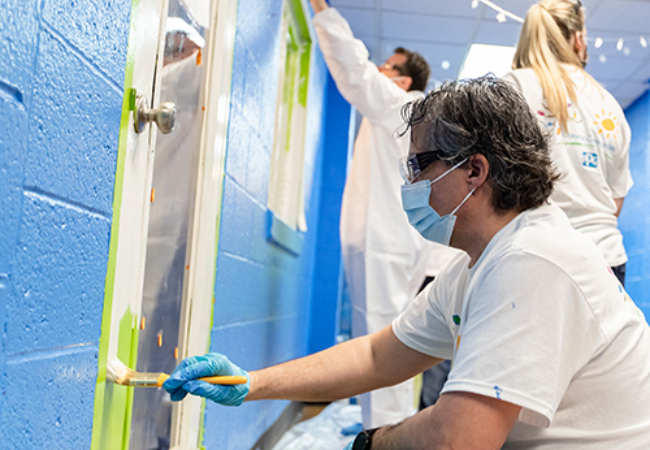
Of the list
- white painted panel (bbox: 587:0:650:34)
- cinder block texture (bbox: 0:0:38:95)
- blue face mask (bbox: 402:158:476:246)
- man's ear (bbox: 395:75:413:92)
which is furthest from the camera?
white painted panel (bbox: 587:0:650:34)

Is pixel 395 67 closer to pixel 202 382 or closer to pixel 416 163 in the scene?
pixel 416 163

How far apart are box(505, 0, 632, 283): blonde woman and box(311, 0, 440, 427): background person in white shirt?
2.55ft

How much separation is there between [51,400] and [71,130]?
334mm

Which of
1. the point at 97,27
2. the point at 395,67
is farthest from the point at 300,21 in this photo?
the point at 97,27

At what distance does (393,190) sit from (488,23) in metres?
1.51

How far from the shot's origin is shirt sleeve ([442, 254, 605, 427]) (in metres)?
0.83

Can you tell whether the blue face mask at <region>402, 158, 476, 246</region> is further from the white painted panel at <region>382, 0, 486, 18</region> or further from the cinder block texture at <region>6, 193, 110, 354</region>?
the white painted panel at <region>382, 0, 486, 18</region>

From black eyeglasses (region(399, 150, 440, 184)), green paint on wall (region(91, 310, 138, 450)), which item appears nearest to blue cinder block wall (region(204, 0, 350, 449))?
green paint on wall (region(91, 310, 138, 450))

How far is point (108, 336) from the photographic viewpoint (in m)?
0.94

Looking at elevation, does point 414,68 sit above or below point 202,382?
above

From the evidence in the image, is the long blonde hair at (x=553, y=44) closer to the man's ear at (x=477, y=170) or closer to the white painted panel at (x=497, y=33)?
the man's ear at (x=477, y=170)

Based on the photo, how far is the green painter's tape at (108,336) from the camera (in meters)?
0.92

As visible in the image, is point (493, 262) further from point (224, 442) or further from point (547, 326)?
point (224, 442)

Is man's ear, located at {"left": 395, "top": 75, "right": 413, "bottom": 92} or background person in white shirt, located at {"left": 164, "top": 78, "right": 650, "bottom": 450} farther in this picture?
man's ear, located at {"left": 395, "top": 75, "right": 413, "bottom": 92}
